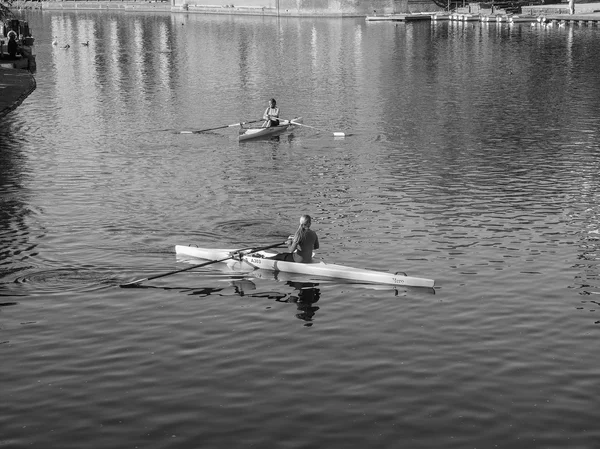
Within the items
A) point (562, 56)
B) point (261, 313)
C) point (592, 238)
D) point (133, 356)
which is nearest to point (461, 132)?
point (592, 238)

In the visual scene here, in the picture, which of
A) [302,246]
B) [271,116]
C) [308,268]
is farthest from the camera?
[271,116]

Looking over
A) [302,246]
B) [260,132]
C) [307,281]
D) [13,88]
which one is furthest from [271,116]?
[307,281]

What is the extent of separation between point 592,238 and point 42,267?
19.8 m

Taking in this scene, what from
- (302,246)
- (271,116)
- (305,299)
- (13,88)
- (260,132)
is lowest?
(305,299)

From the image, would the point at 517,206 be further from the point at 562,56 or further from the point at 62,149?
the point at 562,56

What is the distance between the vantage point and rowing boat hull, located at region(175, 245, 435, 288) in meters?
30.9

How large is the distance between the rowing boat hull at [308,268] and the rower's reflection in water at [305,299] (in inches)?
24.4

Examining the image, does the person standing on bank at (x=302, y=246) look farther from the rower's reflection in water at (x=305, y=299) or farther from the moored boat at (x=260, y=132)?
the moored boat at (x=260, y=132)

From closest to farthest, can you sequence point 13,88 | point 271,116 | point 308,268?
point 308,268, point 271,116, point 13,88

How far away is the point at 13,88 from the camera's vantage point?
6850cm

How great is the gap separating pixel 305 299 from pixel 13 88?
44541 mm

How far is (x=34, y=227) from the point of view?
38531mm

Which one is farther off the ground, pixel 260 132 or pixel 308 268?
pixel 260 132

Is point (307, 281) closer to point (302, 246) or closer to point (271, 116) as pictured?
point (302, 246)
